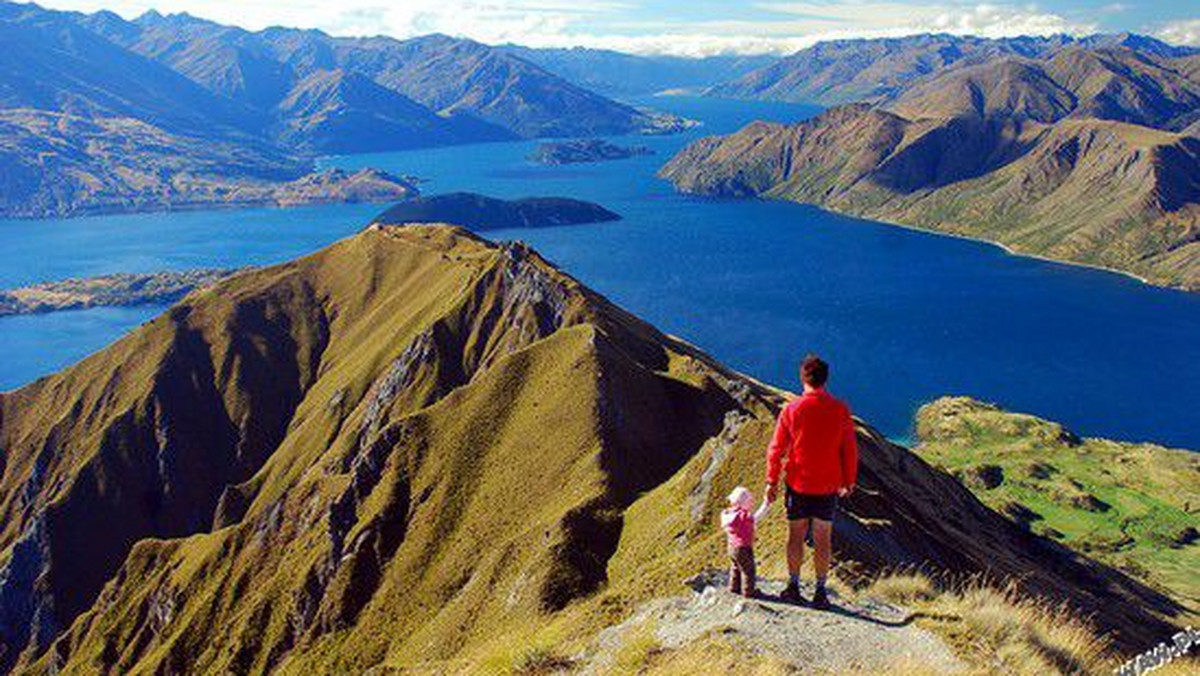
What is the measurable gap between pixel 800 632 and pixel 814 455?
5.80 metres

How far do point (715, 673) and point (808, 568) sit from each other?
36.7ft

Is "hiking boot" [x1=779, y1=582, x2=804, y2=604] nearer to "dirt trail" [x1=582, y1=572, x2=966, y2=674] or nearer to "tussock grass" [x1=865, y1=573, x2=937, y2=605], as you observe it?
"dirt trail" [x1=582, y1=572, x2=966, y2=674]

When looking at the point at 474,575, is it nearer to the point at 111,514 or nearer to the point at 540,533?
the point at 540,533

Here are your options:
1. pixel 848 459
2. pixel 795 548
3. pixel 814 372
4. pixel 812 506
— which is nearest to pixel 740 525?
pixel 795 548

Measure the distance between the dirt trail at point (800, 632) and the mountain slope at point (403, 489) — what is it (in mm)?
6321

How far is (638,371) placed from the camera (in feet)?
318

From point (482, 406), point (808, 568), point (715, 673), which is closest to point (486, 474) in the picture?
point (482, 406)

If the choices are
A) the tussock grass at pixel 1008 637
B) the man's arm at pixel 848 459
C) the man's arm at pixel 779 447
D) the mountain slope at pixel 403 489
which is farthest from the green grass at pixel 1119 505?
the man's arm at pixel 779 447

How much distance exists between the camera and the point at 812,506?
2745 centimetres

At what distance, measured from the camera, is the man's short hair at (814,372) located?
84.1 feet

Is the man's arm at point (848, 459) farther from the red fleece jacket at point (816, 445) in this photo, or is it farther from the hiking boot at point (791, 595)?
the hiking boot at point (791, 595)

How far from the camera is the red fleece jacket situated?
2638 centimetres

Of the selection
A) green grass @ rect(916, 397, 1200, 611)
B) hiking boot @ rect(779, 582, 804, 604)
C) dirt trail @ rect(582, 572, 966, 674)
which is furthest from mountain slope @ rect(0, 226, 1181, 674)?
green grass @ rect(916, 397, 1200, 611)

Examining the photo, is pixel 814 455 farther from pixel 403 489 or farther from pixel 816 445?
pixel 403 489
